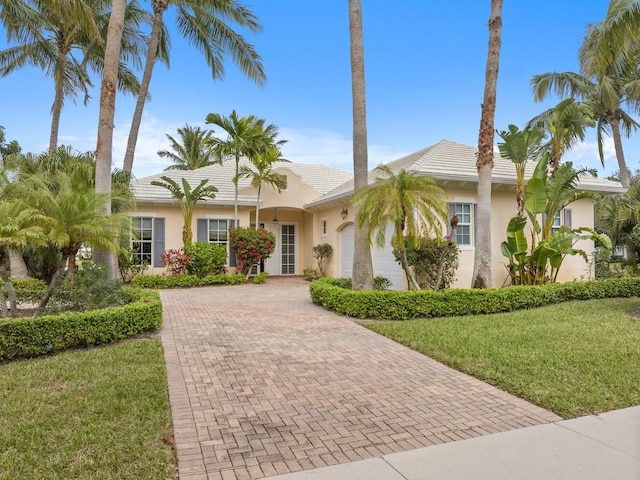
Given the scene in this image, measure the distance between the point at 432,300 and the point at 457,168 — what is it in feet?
17.3

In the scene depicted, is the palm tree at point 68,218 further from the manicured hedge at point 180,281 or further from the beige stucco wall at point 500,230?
the beige stucco wall at point 500,230

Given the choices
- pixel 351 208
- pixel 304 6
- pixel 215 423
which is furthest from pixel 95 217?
pixel 304 6

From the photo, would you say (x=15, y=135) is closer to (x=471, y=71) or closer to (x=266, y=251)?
(x=266, y=251)

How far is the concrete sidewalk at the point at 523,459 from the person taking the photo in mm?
3141

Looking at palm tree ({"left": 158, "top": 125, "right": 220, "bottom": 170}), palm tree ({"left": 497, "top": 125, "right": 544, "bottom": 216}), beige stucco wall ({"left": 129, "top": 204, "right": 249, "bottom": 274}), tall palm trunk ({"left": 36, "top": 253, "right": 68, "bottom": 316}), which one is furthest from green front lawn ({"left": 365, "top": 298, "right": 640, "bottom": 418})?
palm tree ({"left": 158, "top": 125, "right": 220, "bottom": 170})

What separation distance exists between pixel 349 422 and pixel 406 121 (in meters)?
15.4

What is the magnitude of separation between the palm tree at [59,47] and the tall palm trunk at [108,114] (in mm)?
7334

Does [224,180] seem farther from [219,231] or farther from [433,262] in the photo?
[433,262]

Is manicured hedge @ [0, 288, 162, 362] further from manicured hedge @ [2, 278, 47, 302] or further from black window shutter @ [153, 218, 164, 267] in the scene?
black window shutter @ [153, 218, 164, 267]

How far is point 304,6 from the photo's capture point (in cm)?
1426

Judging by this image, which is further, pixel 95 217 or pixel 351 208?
pixel 351 208

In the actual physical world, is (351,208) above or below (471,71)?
below

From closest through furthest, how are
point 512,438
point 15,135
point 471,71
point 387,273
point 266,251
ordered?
point 512,438, point 387,273, point 471,71, point 266,251, point 15,135

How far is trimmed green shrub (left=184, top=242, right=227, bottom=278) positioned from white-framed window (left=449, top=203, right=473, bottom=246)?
8.68m
